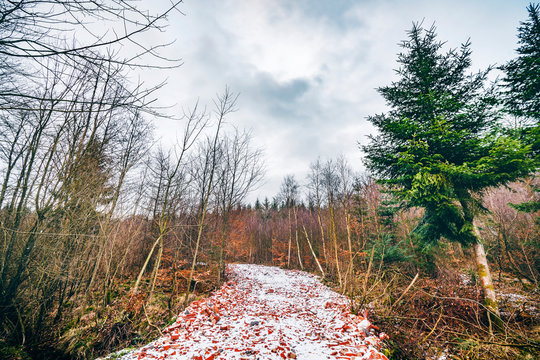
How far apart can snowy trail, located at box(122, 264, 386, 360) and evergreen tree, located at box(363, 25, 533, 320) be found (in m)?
3.98

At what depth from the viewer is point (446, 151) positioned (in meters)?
5.93

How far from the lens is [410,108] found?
741 centimetres

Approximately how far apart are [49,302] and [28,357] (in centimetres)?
129

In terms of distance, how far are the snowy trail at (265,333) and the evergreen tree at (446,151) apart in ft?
13.1

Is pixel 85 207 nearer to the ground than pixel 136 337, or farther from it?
farther from it

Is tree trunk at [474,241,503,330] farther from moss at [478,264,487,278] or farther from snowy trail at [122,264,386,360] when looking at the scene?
snowy trail at [122,264,386,360]

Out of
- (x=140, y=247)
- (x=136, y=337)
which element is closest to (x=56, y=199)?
(x=136, y=337)

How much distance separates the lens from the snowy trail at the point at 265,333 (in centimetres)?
346

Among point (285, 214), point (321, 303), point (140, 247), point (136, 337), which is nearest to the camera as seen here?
point (136, 337)

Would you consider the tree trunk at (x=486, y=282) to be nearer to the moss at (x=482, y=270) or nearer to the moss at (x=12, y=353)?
the moss at (x=482, y=270)

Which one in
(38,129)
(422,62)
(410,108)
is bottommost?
(38,129)

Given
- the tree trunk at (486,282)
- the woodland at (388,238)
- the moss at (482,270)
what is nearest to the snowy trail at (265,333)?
the woodland at (388,238)

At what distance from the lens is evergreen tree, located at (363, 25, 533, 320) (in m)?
5.31

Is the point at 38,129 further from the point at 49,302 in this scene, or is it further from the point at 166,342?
the point at 166,342
